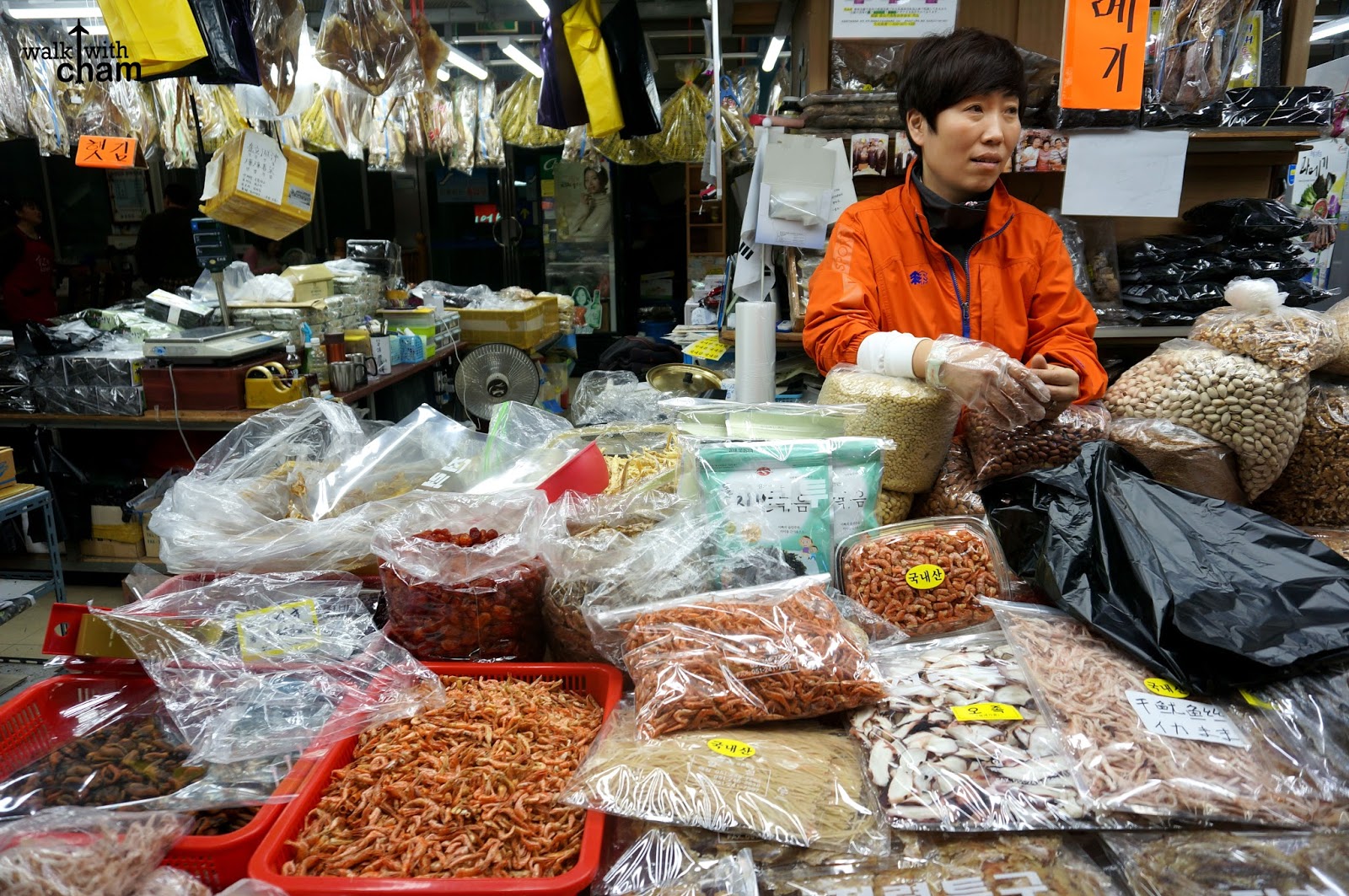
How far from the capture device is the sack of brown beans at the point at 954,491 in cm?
147

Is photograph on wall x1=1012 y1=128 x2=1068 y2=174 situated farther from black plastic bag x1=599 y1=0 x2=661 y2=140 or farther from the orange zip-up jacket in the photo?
black plastic bag x1=599 y1=0 x2=661 y2=140

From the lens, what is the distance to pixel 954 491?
150cm

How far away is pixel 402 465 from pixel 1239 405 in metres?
1.60

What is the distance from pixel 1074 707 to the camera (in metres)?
0.98

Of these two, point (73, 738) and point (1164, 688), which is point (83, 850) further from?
point (1164, 688)

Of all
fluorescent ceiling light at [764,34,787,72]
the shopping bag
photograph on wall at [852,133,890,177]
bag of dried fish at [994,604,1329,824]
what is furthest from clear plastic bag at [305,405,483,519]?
fluorescent ceiling light at [764,34,787,72]

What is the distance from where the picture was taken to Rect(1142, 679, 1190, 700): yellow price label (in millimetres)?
984

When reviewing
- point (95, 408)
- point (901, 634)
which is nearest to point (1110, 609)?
point (901, 634)

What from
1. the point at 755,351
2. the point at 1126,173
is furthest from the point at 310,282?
the point at 1126,173

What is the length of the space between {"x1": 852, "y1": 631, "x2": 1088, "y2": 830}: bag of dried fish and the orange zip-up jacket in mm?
833

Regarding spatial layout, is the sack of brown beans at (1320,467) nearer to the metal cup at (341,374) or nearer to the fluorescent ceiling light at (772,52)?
the metal cup at (341,374)

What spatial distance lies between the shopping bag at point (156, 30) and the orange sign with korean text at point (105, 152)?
2.12 metres

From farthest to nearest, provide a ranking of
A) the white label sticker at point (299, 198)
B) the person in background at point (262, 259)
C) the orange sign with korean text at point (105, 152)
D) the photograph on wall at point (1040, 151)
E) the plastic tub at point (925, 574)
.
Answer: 1. the person in background at point (262, 259)
2. the orange sign with korean text at point (105, 152)
3. the white label sticker at point (299, 198)
4. the photograph on wall at point (1040, 151)
5. the plastic tub at point (925, 574)

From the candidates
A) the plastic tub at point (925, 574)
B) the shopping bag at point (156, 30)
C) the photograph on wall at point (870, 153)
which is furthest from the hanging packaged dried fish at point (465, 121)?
the plastic tub at point (925, 574)
